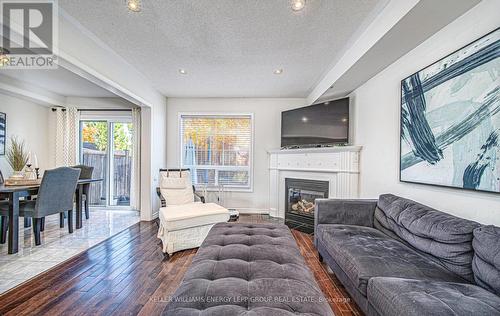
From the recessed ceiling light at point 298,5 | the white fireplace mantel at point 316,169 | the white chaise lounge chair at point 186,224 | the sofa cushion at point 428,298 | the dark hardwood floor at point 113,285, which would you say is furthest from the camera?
the white fireplace mantel at point 316,169

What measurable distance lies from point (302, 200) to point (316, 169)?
68 centimetres

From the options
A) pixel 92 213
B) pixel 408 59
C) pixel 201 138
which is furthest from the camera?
pixel 201 138

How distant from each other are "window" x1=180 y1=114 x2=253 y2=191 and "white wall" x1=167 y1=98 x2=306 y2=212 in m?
0.13

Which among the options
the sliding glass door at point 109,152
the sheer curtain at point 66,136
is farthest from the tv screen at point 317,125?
the sheer curtain at point 66,136

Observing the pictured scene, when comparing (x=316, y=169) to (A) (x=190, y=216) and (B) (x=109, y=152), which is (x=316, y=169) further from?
(B) (x=109, y=152)

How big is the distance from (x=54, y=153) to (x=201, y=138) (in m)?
3.24

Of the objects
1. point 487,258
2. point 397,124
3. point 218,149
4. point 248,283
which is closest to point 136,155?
point 218,149

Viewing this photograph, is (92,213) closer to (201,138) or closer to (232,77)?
(201,138)

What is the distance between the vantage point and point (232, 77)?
3.84 meters

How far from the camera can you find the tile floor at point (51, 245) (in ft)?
7.59

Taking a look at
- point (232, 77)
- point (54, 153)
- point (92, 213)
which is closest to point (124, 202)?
point (92, 213)

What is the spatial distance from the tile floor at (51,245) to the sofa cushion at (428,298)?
3.01m

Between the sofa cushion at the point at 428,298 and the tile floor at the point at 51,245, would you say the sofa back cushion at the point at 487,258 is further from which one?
the tile floor at the point at 51,245

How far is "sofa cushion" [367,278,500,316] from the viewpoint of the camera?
3.52ft
